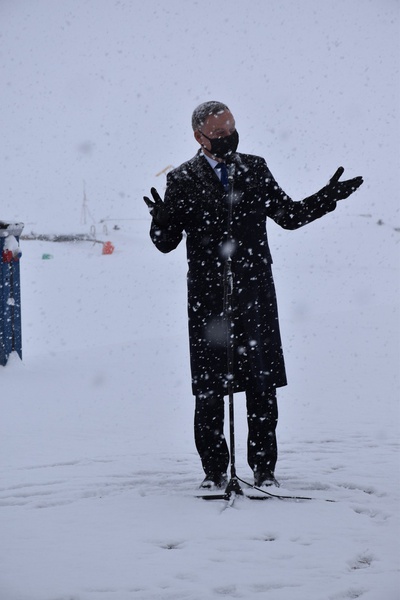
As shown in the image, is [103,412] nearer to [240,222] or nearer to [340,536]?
[240,222]

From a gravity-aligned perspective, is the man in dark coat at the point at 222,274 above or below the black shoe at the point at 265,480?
above

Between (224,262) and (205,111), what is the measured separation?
2.41 ft

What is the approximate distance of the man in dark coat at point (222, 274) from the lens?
3.72m

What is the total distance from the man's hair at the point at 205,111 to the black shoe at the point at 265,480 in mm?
1750

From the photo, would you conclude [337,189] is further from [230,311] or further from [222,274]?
[230,311]

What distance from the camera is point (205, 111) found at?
3.67 m

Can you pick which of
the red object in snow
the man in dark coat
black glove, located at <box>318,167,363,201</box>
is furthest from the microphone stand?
the red object in snow

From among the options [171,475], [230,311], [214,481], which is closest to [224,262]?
[230,311]

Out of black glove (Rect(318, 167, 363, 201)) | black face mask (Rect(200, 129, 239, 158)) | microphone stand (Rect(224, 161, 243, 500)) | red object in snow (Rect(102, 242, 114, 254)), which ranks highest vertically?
red object in snow (Rect(102, 242, 114, 254))

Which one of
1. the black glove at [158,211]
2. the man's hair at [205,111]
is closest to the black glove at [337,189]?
the man's hair at [205,111]

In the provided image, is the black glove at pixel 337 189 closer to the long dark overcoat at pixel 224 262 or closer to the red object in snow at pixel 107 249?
the long dark overcoat at pixel 224 262

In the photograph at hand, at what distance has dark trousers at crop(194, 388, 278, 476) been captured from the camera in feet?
12.4

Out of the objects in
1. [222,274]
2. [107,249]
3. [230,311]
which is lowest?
[230,311]

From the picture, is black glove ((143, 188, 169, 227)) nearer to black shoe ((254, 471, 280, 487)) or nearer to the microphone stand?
the microphone stand
